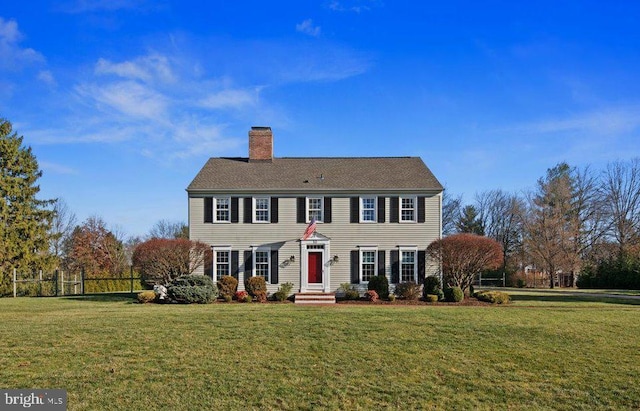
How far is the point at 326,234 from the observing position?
2461cm

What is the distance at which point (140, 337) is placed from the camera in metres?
11.5

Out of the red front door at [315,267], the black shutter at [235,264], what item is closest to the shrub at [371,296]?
the red front door at [315,267]

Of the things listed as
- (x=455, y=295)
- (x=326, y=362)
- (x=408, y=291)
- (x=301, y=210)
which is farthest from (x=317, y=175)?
(x=326, y=362)

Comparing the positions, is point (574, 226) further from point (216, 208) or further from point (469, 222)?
point (216, 208)

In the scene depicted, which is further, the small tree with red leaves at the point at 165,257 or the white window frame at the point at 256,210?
the white window frame at the point at 256,210

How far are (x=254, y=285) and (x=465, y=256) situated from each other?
9673 mm

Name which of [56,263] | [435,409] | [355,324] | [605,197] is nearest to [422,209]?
[355,324]

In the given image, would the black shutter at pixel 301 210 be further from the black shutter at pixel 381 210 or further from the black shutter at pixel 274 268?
the black shutter at pixel 381 210

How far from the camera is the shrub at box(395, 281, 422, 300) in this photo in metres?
22.2

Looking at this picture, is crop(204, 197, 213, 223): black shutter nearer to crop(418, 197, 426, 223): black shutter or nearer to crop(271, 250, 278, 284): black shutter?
crop(271, 250, 278, 284): black shutter

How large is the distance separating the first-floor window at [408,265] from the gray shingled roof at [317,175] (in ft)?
10.6

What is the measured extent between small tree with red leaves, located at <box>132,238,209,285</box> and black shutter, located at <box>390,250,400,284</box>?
30.8 feet

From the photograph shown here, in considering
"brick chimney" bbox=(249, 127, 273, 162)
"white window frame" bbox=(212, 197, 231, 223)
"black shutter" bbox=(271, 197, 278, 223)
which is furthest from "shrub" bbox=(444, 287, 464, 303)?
"brick chimney" bbox=(249, 127, 273, 162)

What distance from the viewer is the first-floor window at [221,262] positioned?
24205mm
